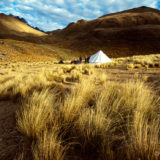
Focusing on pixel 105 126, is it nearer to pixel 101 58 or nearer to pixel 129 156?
pixel 129 156

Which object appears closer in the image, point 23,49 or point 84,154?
point 84,154

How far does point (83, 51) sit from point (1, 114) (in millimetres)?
49056

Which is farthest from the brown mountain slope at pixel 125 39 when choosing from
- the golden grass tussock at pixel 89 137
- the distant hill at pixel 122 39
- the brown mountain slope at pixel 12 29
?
the golden grass tussock at pixel 89 137

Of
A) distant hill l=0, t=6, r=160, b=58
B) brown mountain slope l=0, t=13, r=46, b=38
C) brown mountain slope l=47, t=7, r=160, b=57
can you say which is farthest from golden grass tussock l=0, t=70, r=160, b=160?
brown mountain slope l=0, t=13, r=46, b=38

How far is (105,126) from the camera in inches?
55.9

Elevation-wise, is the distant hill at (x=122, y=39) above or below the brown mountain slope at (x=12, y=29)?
below

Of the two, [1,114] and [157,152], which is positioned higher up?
[157,152]

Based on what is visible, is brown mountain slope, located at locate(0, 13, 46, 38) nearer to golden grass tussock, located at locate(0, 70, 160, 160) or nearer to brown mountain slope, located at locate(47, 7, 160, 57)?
brown mountain slope, located at locate(47, 7, 160, 57)

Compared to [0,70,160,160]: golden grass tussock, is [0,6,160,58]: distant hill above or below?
above

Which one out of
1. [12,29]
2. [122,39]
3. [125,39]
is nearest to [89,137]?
[125,39]

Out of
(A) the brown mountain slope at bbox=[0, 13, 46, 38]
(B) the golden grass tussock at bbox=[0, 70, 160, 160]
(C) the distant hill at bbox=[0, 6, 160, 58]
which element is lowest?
(B) the golden grass tussock at bbox=[0, 70, 160, 160]

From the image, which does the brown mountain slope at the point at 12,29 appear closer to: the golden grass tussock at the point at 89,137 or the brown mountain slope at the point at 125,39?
the brown mountain slope at the point at 125,39

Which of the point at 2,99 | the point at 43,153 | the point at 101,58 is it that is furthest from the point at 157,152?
the point at 101,58

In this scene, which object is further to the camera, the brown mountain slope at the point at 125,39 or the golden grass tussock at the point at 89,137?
the brown mountain slope at the point at 125,39
